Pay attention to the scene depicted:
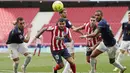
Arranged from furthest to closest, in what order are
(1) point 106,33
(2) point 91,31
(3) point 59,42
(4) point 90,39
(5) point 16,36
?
(4) point 90,39 < (2) point 91,31 < (5) point 16,36 < (1) point 106,33 < (3) point 59,42

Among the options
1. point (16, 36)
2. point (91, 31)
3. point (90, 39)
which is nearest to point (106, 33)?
point (91, 31)

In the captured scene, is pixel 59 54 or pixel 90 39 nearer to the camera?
pixel 59 54

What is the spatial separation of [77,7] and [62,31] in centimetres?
4055

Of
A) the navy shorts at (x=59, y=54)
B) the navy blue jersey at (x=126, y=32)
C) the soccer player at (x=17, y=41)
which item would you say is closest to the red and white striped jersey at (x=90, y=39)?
the navy shorts at (x=59, y=54)

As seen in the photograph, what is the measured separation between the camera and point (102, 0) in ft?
170

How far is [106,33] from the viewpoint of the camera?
14.0m

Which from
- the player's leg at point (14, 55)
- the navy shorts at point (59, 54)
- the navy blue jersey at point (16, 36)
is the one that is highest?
the navy blue jersey at point (16, 36)

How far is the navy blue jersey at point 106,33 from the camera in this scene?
540 inches

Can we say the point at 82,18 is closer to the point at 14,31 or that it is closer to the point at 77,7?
the point at 77,7

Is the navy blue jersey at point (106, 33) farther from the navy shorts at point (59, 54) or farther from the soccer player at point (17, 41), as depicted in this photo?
the soccer player at point (17, 41)

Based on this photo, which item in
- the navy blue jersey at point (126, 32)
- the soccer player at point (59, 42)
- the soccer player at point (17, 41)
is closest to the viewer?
the soccer player at point (59, 42)

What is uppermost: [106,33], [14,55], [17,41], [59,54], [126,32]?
[106,33]

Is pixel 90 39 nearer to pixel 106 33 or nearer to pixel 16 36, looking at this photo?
pixel 106 33

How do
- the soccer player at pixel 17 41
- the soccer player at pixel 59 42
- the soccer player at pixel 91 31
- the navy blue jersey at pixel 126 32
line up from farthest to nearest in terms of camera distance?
1. the navy blue jersey at pixel 126 32
2. the soccer player at pixel 91 31
3. the soccer player at pixel 17 41
4. the soccer player at pixel 59 42
